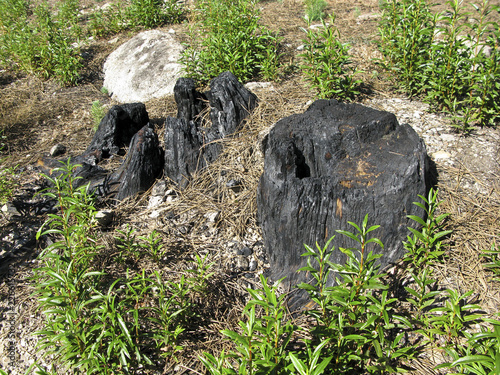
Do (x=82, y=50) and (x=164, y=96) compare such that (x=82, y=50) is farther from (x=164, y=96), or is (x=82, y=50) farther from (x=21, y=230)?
(x=21, y=230)

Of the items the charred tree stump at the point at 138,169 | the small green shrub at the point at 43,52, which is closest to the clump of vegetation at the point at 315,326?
the charred tree stump at the point at 138,169

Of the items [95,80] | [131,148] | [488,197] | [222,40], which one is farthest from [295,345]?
[95,80]

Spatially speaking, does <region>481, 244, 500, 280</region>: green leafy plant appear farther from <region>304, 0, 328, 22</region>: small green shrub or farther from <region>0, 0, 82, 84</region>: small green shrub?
<region>0, 0, 82, 84</region>: small green shrub

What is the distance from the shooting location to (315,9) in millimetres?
7367

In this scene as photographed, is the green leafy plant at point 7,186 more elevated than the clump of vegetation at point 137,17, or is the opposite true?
the clump of vegetation at point 137,17

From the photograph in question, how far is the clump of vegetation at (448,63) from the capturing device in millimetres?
3686

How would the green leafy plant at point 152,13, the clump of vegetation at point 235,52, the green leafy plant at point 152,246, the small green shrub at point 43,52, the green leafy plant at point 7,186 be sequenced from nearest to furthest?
the green leafy plant at point 152,246
the green leafy plant at point 7,186
the clump of vegetation at point 235,52
the small green shrub at point 43,52
the green leafy plant at point 152,13

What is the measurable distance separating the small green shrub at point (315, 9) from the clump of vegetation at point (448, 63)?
2.58 m

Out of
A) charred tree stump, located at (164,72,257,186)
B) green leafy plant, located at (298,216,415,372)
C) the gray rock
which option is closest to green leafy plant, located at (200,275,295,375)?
green leafy plant, located at (298,216,415,372)

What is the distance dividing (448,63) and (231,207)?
2652mm

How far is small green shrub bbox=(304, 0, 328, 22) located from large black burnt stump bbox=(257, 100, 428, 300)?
4765mm

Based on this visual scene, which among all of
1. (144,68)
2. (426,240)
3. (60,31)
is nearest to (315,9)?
(144,68)

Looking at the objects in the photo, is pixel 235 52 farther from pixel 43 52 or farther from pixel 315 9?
pixel 43 52

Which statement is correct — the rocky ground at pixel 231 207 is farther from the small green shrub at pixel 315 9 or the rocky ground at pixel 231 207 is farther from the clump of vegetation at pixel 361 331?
the small green shrub at pixel 315 9
